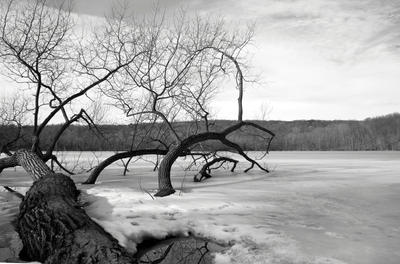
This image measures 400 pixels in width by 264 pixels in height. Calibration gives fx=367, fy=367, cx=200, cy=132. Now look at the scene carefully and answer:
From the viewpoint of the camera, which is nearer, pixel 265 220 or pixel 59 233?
pixel 59 233

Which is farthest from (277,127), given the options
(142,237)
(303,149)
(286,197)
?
(142,237)

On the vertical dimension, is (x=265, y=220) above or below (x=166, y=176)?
below

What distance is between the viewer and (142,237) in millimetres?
3904

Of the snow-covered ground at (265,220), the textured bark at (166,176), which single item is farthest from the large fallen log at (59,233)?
the textured bark at (166,176)

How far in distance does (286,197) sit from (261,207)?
1009 mm

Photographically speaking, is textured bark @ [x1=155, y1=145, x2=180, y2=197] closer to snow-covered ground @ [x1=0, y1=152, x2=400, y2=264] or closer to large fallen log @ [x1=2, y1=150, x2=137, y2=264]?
snow-covered ground @ [x1=0, y1=152, x2=400, y2=264]

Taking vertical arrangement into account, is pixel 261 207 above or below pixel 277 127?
below

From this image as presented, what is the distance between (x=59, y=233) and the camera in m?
3.32

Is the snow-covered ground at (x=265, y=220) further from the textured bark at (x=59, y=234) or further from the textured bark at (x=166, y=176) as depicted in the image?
the textured bark at (x=59, y=234)

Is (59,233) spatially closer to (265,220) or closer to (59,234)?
(59,234)

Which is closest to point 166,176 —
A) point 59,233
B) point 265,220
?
point 265,220

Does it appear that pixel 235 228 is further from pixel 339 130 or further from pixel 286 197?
pixel 339 130

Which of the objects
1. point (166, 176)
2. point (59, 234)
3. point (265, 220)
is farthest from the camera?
point (166, 176)

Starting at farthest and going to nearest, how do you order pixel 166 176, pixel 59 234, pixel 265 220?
pixel 166 176, pixel 265 220, pixel 59 234
